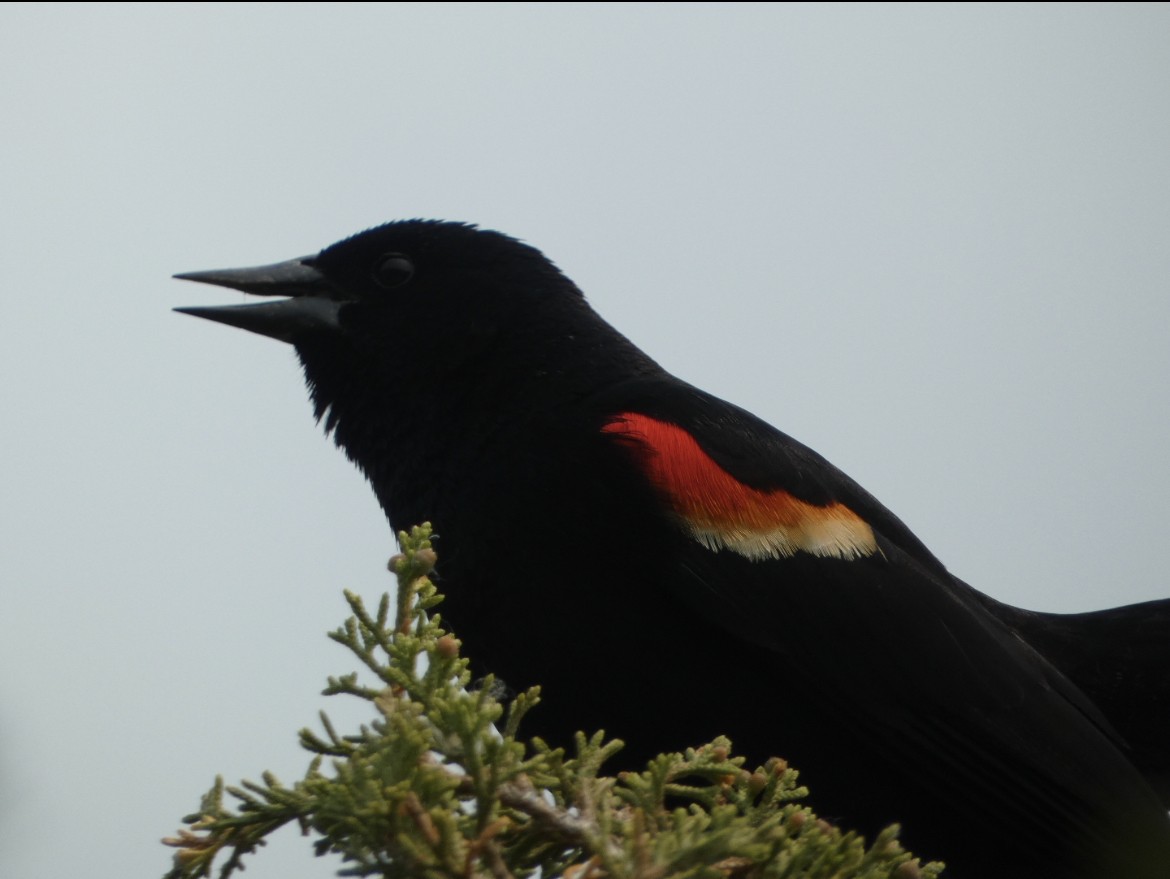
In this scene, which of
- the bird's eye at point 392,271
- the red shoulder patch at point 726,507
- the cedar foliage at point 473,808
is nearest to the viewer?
the cedar foliage at point 473,808

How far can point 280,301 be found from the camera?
3734 millimetres

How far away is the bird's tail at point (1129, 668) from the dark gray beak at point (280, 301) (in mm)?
2348

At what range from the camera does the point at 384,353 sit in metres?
3.61

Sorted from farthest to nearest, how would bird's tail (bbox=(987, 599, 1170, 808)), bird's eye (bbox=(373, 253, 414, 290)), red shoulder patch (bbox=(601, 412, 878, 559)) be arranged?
bird's eye (bbox=(373, 253, 414, 290))
bird's tail (bbox=(987, 599, 1170, 808))
red shoulder patch (bbox=(601, 412, 878, 559))

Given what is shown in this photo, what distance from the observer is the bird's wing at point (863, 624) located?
303 centimetres

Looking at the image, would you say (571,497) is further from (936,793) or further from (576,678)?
(936,793)

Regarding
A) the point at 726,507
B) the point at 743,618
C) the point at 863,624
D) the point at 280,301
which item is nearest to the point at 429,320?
the point at 280,301

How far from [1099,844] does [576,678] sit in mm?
1376

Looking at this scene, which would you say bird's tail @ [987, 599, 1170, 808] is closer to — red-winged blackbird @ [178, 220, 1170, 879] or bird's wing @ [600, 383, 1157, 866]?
red-winged blackbird @ [178, 220, 1170, 879]

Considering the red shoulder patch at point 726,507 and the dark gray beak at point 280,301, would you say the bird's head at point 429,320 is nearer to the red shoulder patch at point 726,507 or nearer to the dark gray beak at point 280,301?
the dark gray beak at point 280,301

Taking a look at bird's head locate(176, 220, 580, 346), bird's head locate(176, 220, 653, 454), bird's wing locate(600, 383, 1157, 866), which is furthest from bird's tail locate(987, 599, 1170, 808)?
bird's head locate(176, 220, 580, 346)

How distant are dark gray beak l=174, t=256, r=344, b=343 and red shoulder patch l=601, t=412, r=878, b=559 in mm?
1130

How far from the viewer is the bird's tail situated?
3.44m

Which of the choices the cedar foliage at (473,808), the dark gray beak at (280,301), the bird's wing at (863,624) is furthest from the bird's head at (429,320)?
the cedar foliage at (473,808)
